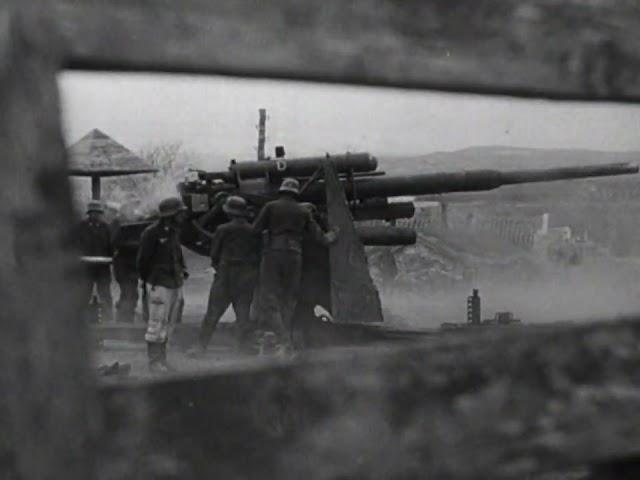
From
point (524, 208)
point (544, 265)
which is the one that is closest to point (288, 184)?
point (544, 265)

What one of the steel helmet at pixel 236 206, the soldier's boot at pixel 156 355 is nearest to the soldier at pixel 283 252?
the steel helmet at pixel 236 206

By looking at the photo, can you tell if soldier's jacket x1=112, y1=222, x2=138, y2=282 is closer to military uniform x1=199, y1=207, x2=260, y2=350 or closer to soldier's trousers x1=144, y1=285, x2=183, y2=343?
Answer: military uniform x1=199, y1=207, x2=260, y2=350

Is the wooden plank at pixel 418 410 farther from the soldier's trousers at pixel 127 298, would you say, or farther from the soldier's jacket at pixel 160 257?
the soldier's trousers at pixel 127 298

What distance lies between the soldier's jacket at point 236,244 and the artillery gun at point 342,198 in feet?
1.98

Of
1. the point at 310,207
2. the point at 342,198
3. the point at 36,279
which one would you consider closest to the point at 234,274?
the point at 310,207

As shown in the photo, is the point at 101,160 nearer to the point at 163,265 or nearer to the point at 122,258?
the point at 122,258

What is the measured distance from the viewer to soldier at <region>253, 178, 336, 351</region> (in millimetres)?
9922

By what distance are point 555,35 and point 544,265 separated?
21349 millimetres

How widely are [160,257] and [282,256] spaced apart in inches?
49.2

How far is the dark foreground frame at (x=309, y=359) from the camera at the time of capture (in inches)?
36.5

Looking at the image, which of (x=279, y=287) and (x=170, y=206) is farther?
(x=279, y=287)

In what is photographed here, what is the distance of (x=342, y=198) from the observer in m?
10.6

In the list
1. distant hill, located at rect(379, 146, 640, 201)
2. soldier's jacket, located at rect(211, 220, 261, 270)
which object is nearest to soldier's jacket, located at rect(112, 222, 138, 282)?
soldier's jacket, located at rect(211, 220, 261, 270)

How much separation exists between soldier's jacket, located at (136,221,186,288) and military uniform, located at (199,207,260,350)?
998mm
